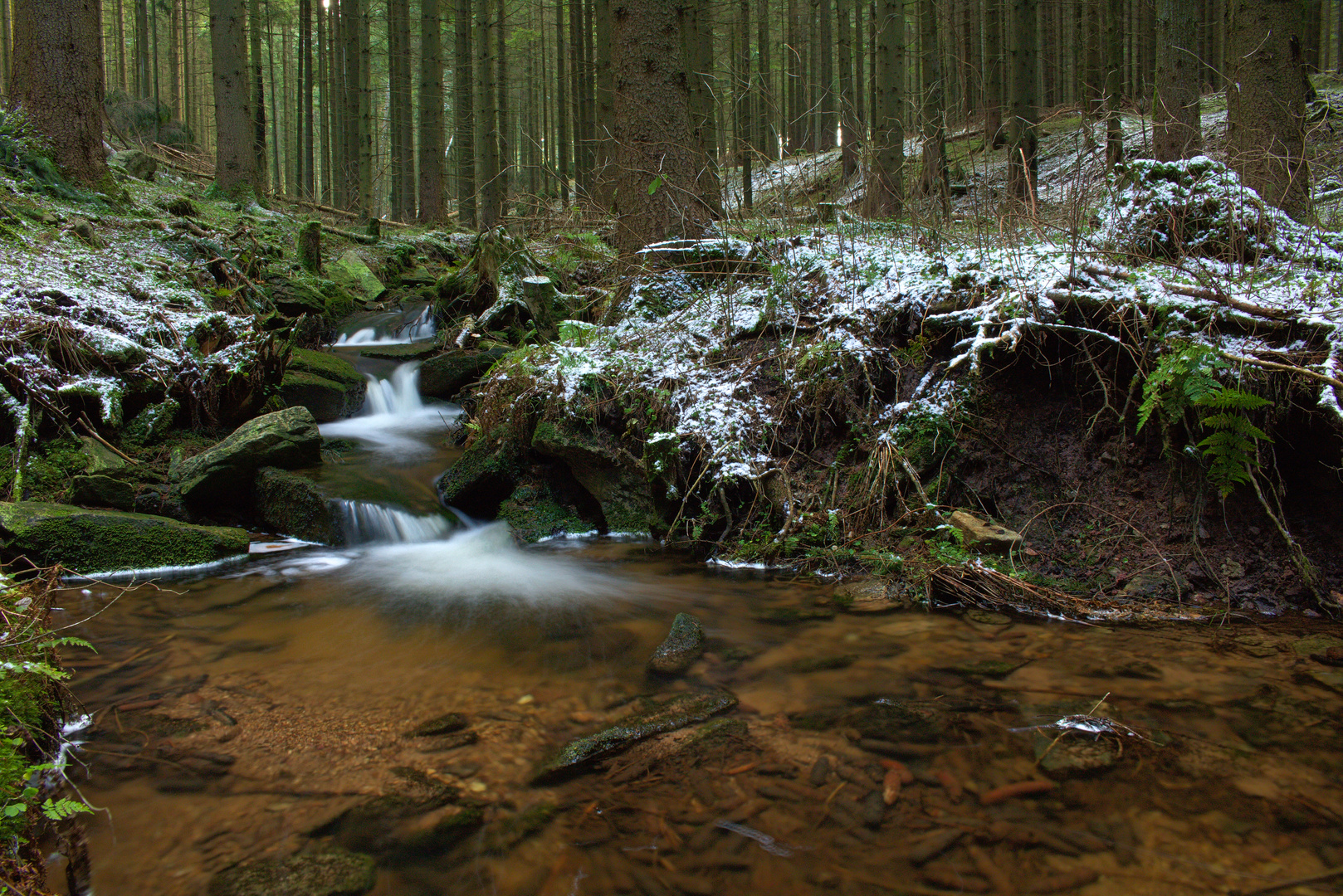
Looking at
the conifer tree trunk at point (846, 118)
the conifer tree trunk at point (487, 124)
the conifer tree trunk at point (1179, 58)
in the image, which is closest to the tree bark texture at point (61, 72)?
the conifer tree trunk at point (487, 124)

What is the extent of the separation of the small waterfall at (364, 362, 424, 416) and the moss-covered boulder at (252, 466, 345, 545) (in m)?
2.10

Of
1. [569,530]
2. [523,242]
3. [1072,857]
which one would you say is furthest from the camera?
[523,242]

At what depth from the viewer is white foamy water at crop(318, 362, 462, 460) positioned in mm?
7059

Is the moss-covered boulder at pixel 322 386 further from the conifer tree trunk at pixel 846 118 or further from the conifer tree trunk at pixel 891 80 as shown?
the conifer tree trunk at pixel 891 80

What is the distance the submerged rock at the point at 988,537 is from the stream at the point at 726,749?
0.49 metres

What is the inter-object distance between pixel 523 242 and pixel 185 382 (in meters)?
4.15

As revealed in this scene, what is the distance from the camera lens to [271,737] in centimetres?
277

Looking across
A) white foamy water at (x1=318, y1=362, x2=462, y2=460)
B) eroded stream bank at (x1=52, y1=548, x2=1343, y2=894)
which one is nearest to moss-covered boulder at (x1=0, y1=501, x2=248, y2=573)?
eroded stream bank at (x1=52, y1=548, x2=1343, y2=894)

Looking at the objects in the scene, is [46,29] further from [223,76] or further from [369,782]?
[369,782]

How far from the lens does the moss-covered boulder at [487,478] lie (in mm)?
6109

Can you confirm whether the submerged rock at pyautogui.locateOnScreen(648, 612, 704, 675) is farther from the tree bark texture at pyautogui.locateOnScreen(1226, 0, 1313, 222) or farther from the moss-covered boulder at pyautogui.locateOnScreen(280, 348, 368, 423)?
the tree bark texture at pyautogui.locateOnScreen(1226, 0, 1313, 222)

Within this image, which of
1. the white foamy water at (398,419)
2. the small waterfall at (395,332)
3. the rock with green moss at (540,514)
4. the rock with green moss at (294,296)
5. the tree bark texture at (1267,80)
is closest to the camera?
the tree bark texture at (1267,80)

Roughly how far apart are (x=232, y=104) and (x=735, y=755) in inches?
543

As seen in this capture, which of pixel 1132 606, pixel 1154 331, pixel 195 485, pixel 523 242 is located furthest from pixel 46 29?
pixel 1132 606
